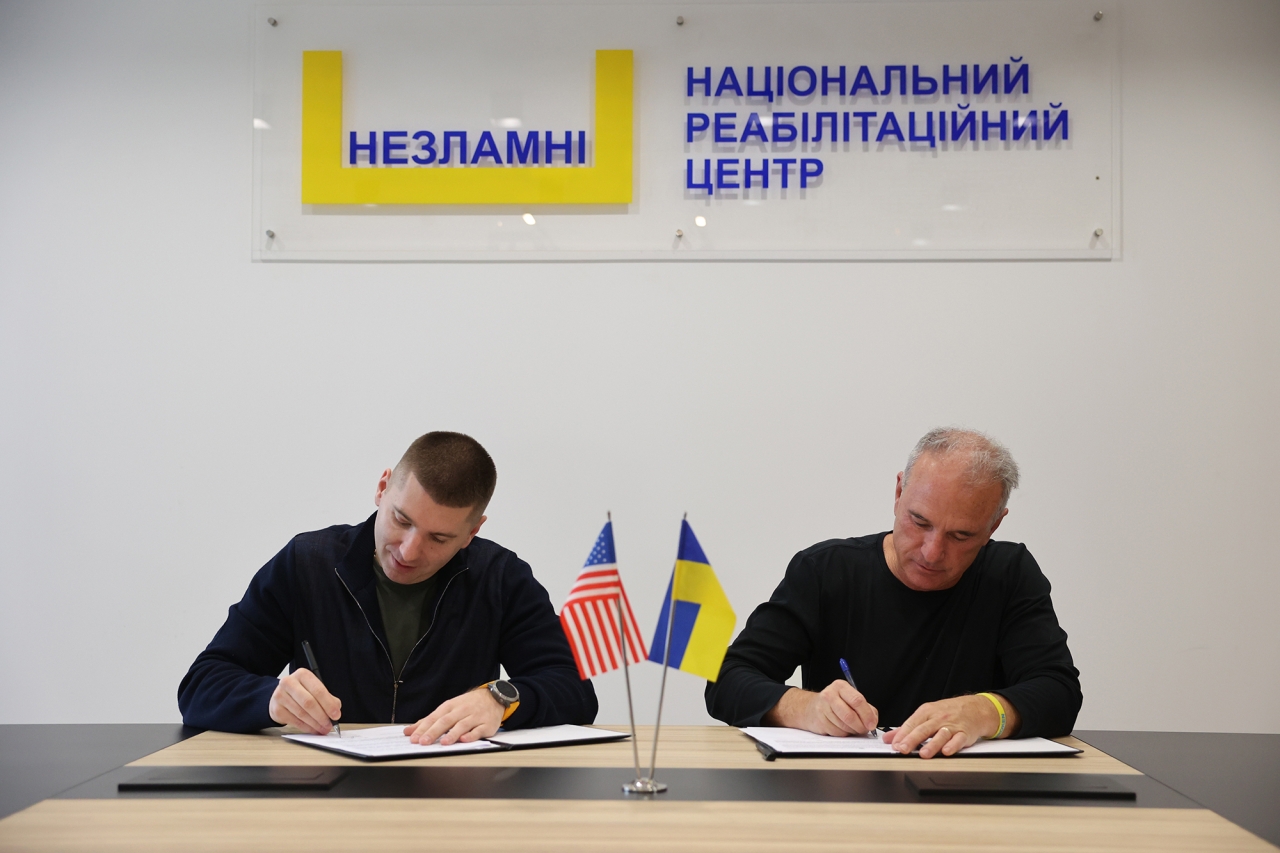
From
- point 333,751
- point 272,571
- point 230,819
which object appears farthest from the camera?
point 272,571

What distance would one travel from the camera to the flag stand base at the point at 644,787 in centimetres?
145

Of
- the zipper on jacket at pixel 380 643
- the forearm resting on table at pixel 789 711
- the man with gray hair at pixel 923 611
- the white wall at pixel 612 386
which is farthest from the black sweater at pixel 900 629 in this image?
the white wall at pixel 612 386

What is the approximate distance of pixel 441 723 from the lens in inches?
70.0

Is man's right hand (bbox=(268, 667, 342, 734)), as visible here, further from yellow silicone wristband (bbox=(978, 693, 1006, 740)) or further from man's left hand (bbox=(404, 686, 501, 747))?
yellow silicone wristband (bbox=(978, 693, 1006, 740))

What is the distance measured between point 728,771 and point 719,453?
187cm

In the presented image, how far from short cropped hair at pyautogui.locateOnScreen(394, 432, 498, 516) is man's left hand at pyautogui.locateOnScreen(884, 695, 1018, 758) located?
937 millimetres

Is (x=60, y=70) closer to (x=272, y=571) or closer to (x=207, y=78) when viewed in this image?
(x=207, y=78)

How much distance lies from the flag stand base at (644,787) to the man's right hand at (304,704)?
0.61 metres

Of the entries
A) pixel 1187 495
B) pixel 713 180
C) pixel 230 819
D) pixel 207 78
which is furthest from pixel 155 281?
pixel 1187 495

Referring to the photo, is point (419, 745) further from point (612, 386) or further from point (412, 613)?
point (612, 386)

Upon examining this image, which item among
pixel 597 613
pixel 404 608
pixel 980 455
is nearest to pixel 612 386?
pixel 404 608

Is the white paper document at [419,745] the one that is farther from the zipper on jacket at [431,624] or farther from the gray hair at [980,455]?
the gray hair at [980,455]

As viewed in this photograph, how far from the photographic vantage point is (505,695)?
1.92 meters

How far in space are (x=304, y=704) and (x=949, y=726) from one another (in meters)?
1.11
